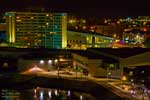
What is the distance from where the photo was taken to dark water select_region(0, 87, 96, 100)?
1221cm

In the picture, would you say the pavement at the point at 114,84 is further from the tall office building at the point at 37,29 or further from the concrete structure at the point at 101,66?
the tall office building at the point at 37,29

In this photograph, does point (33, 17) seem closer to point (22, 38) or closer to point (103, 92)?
point (22, 38)

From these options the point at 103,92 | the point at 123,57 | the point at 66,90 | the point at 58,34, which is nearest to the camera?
the point at 103,92

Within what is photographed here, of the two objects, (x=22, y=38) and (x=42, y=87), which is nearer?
(x=42, y=87)

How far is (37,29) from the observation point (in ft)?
76.3

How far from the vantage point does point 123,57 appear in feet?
47.5

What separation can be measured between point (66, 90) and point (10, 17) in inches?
438

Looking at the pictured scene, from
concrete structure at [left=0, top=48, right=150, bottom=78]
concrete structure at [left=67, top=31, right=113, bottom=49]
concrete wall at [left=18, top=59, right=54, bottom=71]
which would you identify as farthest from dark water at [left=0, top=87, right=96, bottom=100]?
concrete structure at [left=67, top=31, right=113, bottom=49]

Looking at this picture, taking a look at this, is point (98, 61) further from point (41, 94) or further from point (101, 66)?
point (41, 94)

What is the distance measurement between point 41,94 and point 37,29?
35.2 feet

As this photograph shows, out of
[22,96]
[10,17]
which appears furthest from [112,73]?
[10,17]

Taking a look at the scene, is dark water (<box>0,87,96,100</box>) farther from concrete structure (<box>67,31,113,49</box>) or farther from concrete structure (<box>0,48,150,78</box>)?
concrete structure (<box>67,31,113,49</box>)

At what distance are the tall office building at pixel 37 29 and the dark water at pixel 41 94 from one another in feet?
31.0

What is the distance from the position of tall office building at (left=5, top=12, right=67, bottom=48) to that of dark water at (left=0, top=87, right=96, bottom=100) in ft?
31.0
